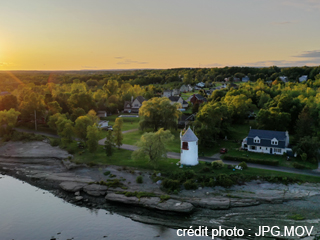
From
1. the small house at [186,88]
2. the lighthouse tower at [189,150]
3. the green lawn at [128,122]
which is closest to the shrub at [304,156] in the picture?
the lighthouse tower at [189,150]

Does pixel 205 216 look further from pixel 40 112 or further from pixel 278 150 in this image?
pixel 40 112

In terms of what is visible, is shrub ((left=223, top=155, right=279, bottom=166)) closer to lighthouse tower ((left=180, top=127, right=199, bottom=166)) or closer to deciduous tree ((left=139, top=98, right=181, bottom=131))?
lighthouse tower ((left=180, top=127, right=199, bottom=166))

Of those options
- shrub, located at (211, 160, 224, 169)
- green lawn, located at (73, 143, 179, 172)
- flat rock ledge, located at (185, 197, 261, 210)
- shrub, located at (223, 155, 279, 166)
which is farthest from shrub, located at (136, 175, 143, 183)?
shrub, located at (223, 155, 279, 166)

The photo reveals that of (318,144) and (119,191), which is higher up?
(318,144)

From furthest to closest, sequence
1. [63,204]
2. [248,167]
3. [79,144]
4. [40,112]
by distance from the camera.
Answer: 1. [40,112]
2. [79,144]
3. [248,167]
4. [63,204]

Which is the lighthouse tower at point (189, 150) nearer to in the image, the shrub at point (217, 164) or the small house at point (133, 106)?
the shrub at point (217, 164)

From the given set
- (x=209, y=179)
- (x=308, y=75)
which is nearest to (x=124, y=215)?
(x=209, y=179)

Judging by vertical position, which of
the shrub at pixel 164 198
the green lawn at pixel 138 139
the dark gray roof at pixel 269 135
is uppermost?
the dark gray roof at pixel 269 135
